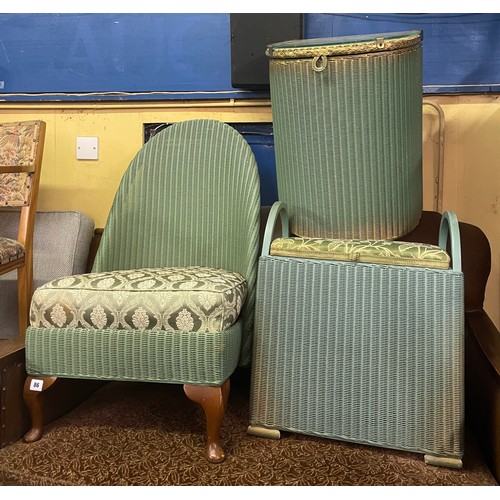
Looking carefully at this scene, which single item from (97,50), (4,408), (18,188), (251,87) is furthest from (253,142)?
(4,408)

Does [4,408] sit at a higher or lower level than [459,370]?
lower

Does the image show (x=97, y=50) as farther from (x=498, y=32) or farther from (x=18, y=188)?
(x=498, y=32)

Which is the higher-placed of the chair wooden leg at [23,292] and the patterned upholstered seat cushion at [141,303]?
the patterned upholstered seat cushion at [141,303]

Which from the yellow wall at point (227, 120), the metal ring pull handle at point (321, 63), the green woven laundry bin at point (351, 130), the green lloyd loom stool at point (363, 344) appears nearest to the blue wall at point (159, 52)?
the yellow wall at point (227, 120)

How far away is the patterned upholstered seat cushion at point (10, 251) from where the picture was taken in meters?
1.74

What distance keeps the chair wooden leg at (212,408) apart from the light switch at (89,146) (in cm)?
119

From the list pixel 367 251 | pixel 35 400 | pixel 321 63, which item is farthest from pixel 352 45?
pixel 35 400

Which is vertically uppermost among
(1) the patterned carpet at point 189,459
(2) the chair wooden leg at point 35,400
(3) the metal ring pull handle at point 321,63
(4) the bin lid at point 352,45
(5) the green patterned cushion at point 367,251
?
(4) the bin lid at point 352,45

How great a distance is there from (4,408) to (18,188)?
0.80m

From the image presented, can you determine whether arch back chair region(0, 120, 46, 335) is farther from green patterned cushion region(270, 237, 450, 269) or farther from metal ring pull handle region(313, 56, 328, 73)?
metal ring pull handle region(313, 56, 328, 73)

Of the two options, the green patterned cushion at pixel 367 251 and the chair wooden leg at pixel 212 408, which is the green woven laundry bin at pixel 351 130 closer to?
the green patterned cushion at pixel 367 251

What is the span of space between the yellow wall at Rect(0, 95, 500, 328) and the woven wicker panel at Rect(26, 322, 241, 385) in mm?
916

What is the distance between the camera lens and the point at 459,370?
133 centimetres

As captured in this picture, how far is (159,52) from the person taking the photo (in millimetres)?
2137
